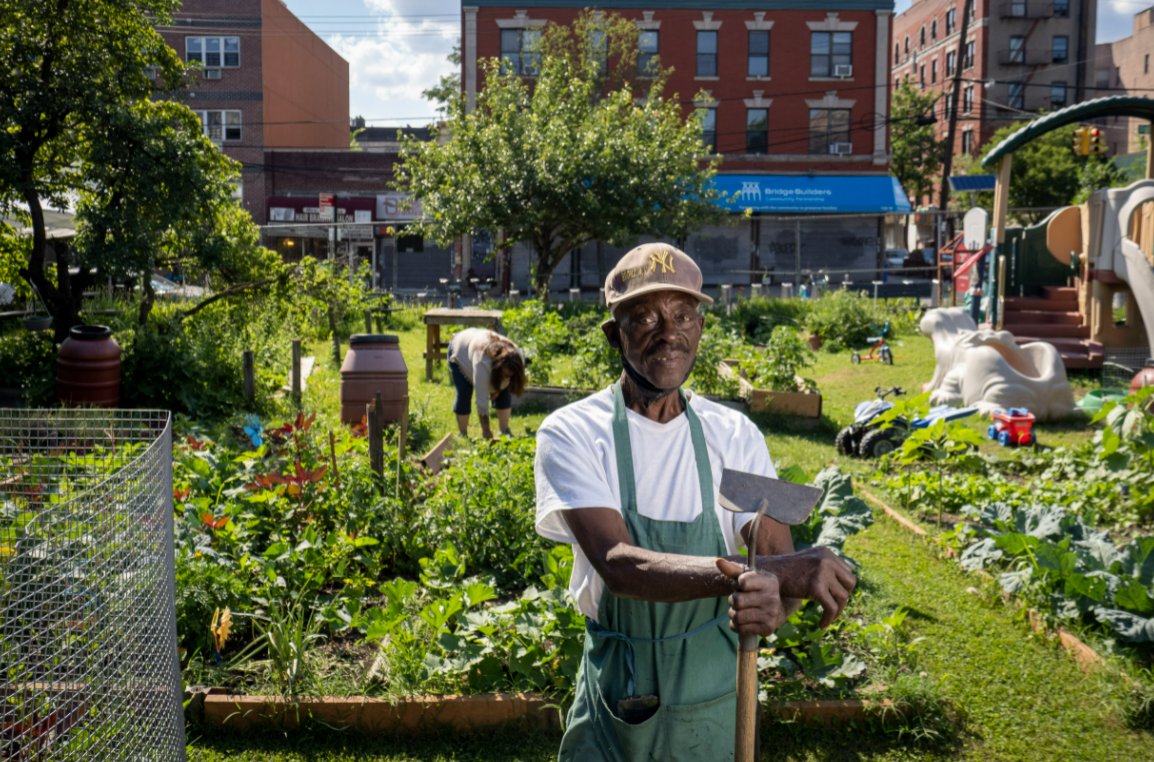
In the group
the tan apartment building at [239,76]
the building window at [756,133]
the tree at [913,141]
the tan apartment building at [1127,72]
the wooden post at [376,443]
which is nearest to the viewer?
the wooden post at [376,443]

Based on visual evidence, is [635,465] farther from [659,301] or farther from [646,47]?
[646,47]

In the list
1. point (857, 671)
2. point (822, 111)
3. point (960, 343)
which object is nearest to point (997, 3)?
point (822, 111)

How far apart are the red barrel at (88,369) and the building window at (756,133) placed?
31908 mm

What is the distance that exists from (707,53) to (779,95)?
301 cm

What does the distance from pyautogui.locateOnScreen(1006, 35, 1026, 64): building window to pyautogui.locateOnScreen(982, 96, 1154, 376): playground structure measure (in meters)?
43.8

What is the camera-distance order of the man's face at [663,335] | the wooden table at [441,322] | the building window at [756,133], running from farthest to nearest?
the building window at [756,133]
the wooden table at [441,322]
the man's face at [663,335]

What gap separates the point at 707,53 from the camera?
4075 centimetres

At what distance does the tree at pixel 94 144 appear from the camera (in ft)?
41.8

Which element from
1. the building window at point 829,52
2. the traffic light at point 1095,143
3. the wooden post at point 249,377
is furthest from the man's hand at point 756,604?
the building window at point 829,52

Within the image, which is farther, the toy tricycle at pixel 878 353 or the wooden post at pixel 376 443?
the toy tricycle at pixel 878 353

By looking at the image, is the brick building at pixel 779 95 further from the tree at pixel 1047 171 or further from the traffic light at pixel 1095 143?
the traffic light at pixel 1095 143

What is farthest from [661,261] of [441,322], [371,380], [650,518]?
[441,322]

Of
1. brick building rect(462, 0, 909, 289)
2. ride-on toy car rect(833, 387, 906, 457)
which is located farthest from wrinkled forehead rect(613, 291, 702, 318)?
brick building rect(462, 0, 909, 289)

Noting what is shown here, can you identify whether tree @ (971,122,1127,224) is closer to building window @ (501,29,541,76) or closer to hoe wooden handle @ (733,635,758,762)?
building window @ (501,29,541,76)
